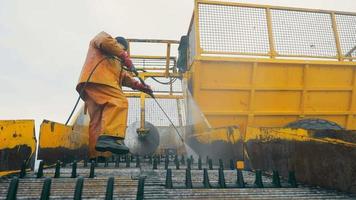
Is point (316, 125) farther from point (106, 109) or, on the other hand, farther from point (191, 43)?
point (106, 109)

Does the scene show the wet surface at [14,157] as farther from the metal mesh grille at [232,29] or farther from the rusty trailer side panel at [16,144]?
the metal mesh grille at [232,29]

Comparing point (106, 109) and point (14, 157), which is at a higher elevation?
point (106, 109)

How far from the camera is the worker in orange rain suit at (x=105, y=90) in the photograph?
305 centimetres

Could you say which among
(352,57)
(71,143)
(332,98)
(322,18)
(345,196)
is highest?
(322,18)

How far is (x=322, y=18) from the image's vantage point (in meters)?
5.04

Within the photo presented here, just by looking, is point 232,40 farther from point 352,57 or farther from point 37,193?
point 37,193

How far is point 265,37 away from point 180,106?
292 centimetres

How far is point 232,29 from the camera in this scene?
471cm

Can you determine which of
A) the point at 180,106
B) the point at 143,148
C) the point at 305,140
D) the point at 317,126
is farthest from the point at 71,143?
the point at 180,106

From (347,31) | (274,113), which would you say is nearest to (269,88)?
(274,113)

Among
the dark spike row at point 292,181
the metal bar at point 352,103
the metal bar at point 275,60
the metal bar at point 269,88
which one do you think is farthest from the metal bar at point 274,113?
the dark spike row at point 292,181

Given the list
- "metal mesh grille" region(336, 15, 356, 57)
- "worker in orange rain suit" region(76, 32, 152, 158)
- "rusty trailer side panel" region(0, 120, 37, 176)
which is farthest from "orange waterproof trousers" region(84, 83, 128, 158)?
"metal mesh grille" region(336, 15, 356, 57)

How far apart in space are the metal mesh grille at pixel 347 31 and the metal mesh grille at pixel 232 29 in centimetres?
135

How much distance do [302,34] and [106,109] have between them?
3.39 m
